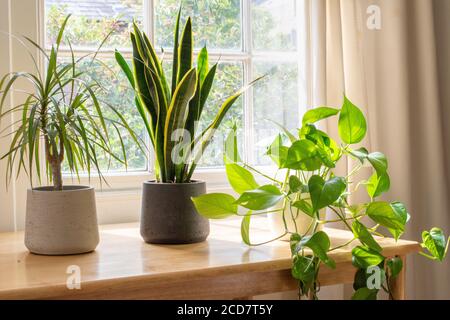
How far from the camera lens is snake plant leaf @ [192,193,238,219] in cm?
144

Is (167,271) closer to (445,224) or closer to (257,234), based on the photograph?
(257,234)

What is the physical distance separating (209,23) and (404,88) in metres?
0.71

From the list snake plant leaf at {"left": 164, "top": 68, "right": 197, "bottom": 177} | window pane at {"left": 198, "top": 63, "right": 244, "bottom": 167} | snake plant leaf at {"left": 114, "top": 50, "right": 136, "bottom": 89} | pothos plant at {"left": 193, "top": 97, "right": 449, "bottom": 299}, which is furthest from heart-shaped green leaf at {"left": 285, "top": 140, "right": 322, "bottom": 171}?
window pane at {"left": 198, "top": 63, "right": 244, "bottom": 167}

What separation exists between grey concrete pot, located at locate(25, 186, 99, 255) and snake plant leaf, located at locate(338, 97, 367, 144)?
61cm

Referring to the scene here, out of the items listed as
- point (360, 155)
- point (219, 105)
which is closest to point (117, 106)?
point (219, 105)

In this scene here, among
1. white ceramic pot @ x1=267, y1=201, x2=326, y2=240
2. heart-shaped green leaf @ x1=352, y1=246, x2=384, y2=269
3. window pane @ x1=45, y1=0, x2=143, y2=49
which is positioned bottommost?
heart-shaped green leaf @ x1=352, y1=246, x2=384, y2=269

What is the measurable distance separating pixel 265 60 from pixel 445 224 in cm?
87

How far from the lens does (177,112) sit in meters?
1.54

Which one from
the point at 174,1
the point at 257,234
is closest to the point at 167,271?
the point at 257,234

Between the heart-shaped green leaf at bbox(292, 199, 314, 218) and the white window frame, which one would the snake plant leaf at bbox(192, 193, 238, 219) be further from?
the white window frame

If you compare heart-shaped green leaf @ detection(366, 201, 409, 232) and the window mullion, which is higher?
the window mullion

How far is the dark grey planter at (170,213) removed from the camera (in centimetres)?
153

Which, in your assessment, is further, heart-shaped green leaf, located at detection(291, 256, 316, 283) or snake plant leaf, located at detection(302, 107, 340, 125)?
snake plant leaf, located at detection(302, 107, 340, 125)

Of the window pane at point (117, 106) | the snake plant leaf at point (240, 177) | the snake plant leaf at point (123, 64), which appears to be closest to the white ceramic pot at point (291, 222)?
the snake plant leaf at point (240, 177)
